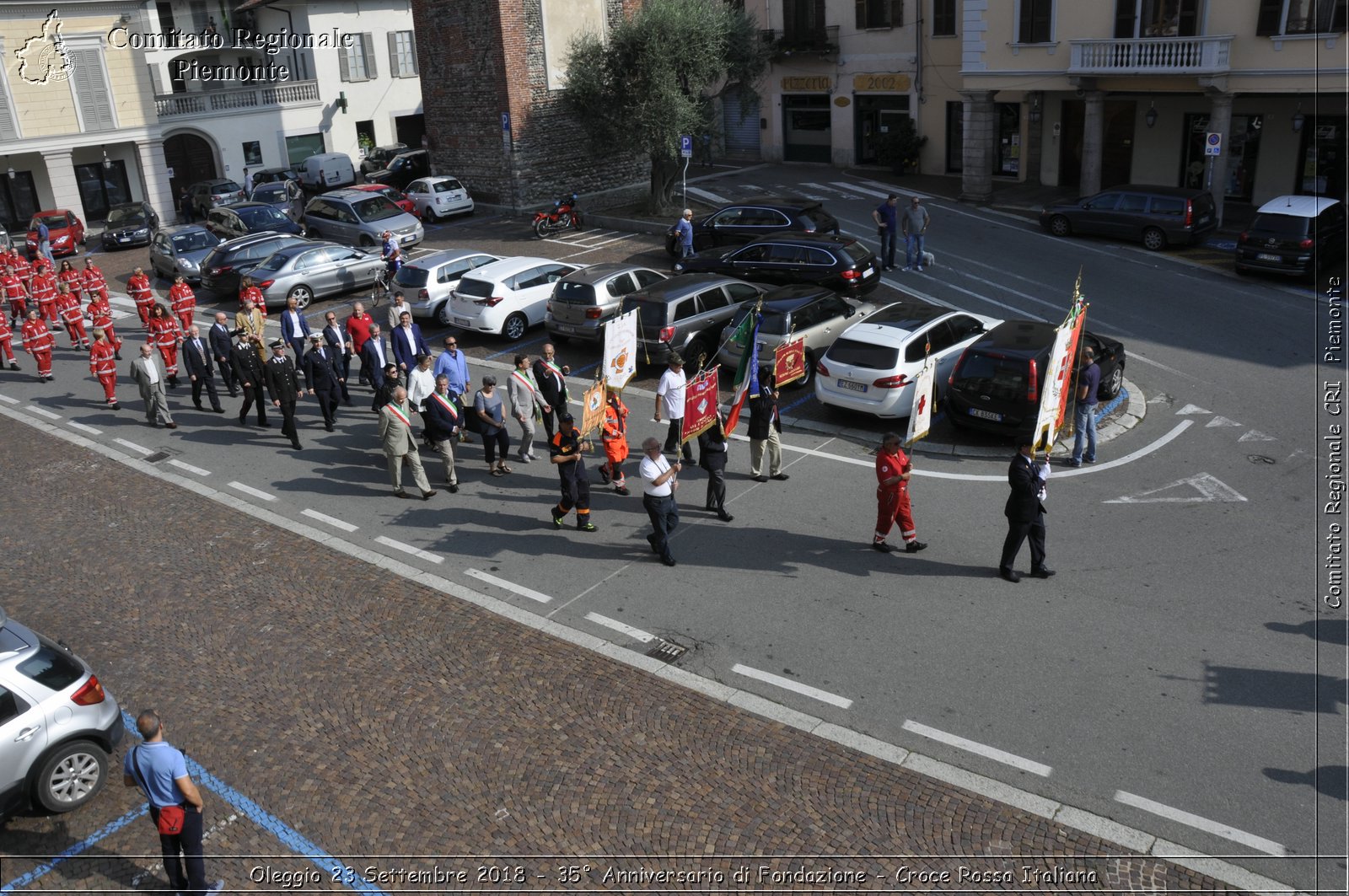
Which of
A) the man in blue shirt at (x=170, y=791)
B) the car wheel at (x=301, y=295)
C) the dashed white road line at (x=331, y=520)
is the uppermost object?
the car wheel at (x=301, y=295)

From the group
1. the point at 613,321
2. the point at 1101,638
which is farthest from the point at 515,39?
the point at 1101,638

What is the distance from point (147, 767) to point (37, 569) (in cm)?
678

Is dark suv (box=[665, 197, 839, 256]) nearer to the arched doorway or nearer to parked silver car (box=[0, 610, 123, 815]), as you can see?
parked silver car (box=[0, 610, 123, 815])

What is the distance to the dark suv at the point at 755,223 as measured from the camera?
85.7ft

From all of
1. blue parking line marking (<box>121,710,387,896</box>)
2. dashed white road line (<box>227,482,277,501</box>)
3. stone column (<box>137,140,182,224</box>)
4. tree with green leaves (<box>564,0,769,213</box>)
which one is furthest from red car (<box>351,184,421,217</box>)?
blue parking line marking (<box>121,710,387,896</box>)

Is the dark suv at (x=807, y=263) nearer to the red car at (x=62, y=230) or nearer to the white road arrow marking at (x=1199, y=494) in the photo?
the white road arrow marking at (x=1199, y=494)

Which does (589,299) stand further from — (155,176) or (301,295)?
(155,176)

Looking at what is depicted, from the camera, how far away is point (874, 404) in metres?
16.0

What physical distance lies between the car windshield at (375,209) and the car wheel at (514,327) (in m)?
10.7

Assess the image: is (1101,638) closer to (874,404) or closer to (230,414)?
(874,404)

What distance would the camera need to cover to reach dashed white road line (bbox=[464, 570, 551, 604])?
12016 millimetres

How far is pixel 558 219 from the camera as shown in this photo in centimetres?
3147

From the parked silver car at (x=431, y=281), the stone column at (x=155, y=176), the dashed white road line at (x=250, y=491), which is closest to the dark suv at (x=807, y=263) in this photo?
the parked silver car at (x=431, y=281)

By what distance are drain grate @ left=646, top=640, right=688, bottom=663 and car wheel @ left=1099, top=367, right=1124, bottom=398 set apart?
908cm
